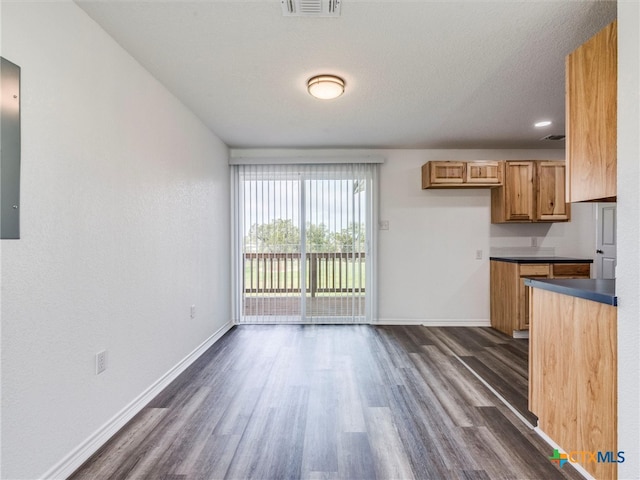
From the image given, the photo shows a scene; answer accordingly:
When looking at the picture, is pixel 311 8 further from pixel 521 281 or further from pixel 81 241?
pixel 521 281

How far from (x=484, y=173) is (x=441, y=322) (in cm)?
211

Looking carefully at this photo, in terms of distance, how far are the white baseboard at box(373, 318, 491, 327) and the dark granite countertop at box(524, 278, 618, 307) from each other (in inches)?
94.4

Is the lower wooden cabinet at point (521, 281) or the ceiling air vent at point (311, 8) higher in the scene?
the ceiling air vent at point (311, 8)

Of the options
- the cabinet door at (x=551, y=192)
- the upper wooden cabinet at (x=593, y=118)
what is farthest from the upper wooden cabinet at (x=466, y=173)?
the upper wooden cabinet at (x=593, y=118)

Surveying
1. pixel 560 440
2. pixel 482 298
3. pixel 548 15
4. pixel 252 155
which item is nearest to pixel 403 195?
pixel 482 298

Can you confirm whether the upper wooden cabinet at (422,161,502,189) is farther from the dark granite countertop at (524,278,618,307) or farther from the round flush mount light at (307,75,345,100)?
the dark granite countertop at (524,278,618,307)

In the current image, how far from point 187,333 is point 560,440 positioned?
2.88 meters

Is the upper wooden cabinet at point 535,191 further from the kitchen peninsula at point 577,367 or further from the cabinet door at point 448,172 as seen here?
the kitchen peninsula at point 577,367

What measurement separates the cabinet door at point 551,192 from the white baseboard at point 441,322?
1611mm

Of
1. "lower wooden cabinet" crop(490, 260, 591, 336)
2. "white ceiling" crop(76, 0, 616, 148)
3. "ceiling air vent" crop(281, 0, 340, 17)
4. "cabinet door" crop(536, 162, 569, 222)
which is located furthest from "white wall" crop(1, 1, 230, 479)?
"cabinet door" crop(536, 162, 569, 222)

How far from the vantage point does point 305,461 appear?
5.15ft

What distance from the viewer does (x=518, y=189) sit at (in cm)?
377
